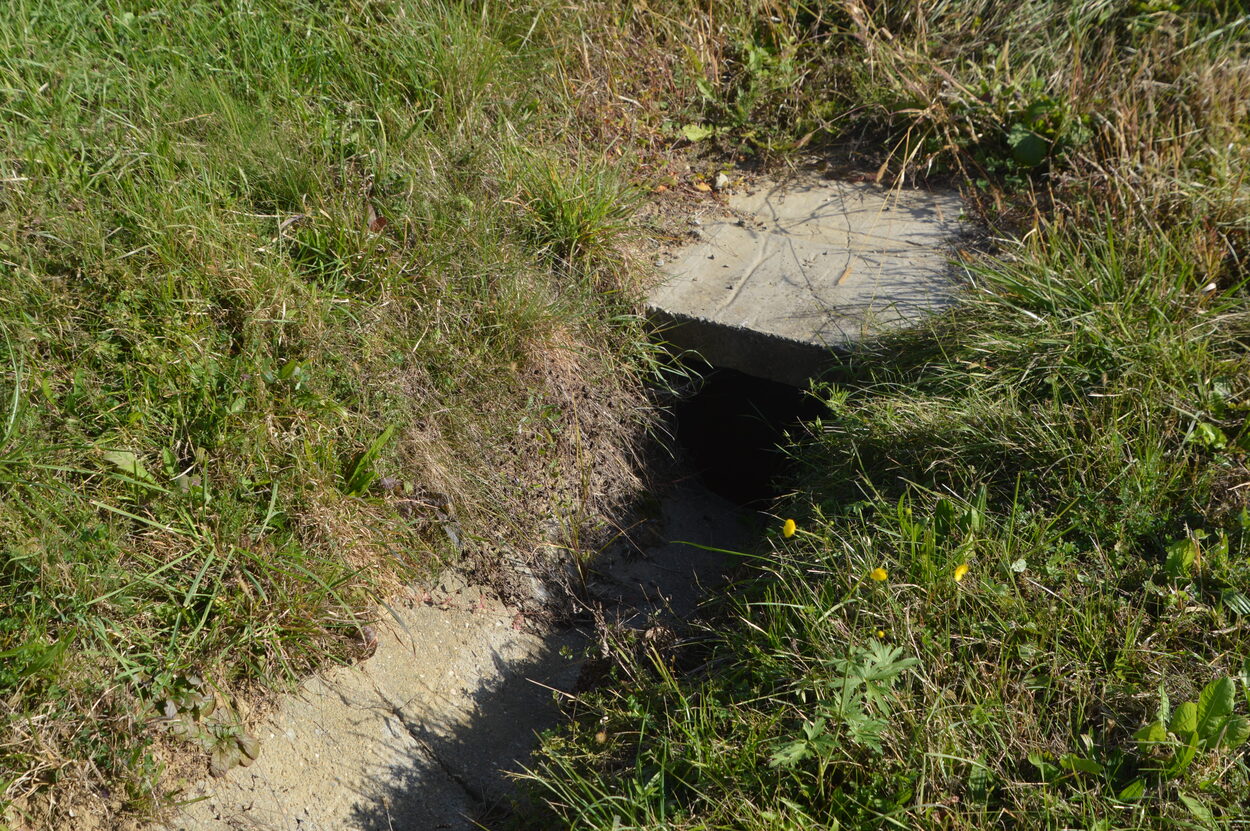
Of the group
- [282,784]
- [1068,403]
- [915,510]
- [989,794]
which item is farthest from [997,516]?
[282,784]

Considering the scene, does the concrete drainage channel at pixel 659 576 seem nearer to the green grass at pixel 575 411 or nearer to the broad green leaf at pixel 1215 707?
the green grass at pixel 575 411

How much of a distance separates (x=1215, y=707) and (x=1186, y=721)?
0.08 metres

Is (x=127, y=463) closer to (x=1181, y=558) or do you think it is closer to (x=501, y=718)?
(x=501, y=718)

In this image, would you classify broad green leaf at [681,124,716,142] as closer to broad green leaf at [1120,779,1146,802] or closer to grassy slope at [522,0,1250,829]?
grassy slope at [522,0,1250,829]

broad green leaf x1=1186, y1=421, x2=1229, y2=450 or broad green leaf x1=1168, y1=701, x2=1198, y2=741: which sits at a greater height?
broad green leaf x1=1186, y1=421, x2=1229, y2=450

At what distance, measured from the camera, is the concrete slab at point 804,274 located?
3803mm

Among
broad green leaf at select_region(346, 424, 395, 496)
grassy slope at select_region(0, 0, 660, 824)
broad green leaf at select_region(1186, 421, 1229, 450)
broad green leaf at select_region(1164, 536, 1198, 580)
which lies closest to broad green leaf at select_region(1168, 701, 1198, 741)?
broad green leaf at select_region(1164, 536, 1198, 580)

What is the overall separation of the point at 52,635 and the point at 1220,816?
2.94m

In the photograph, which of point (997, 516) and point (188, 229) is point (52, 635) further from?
point (997, 516)

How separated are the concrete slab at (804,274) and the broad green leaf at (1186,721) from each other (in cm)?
179

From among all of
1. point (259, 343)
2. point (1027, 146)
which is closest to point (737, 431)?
point (1027, 146)

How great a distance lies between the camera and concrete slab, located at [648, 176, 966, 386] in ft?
12.5

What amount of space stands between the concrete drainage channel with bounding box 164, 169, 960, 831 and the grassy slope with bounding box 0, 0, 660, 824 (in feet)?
0.61

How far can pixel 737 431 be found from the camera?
14.9ft
